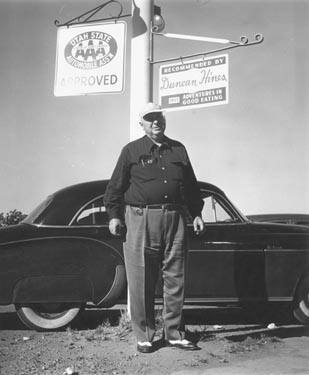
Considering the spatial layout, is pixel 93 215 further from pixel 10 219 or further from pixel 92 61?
pixel 10 219

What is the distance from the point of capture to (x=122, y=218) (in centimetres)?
413

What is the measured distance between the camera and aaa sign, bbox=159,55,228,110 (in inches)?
196

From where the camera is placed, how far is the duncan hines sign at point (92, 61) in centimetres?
510

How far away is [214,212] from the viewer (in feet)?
17.8

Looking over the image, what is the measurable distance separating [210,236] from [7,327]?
224cm

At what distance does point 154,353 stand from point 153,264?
0.67 meters

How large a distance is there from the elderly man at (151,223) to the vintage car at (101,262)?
0.80 metres

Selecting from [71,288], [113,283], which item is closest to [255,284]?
[113,283]

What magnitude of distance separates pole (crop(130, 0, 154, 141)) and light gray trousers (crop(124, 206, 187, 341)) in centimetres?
139

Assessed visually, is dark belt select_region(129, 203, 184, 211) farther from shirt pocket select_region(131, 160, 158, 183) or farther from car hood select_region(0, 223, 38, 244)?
car hood select_region(0, 223, 38, 244)

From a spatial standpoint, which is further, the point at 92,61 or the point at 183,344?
the point at 92,61

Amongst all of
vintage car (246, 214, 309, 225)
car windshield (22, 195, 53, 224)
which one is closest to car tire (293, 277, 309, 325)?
car windshield (22, 195, 53, 224)

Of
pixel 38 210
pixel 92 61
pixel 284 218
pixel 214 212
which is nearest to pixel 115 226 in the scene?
pixel 38 210

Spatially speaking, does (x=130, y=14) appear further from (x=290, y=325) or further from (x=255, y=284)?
(x=290, y=325)
